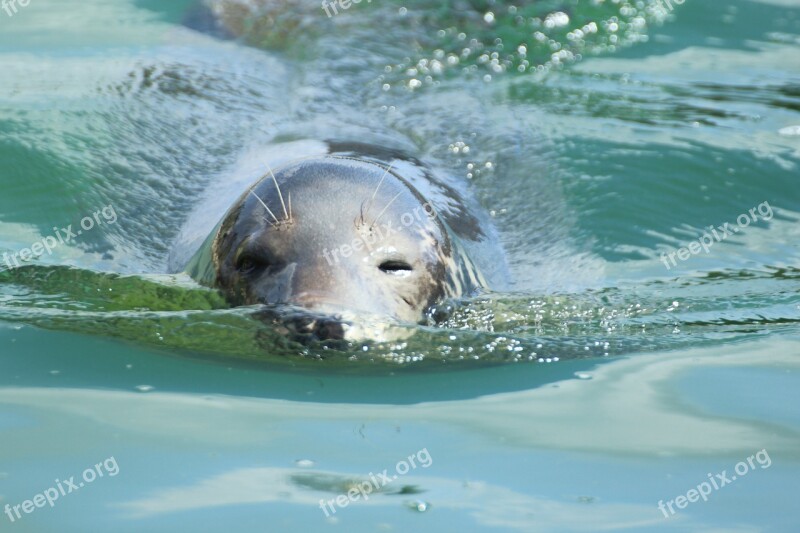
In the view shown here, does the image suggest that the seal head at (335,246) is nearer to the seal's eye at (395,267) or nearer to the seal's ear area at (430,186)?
the seal's eye at (395,267)

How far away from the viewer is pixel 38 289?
4898 mm

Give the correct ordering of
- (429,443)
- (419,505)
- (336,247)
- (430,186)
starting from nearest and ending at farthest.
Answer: (419,505)
(429,443)
(336,247)
(430,186)

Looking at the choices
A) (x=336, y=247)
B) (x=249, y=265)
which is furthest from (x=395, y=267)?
(x=249, y=265)

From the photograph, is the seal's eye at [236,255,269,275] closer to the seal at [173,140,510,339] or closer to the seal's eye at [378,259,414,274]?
the seal at [173,140,510,339]

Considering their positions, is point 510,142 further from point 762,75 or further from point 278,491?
point 278,491

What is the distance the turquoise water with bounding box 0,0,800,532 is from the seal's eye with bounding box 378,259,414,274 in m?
0.34

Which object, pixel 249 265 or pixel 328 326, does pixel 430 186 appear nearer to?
pixel 249 265

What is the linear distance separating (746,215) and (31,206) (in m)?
3.98

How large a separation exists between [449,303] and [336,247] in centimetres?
62

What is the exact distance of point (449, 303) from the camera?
4.97 m

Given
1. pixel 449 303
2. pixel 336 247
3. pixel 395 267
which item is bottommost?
pixel 449 303

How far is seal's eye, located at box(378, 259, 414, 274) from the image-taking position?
4.74 m

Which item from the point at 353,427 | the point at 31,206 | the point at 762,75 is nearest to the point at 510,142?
the point at 762,75

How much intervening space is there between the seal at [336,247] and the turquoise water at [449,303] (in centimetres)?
19
